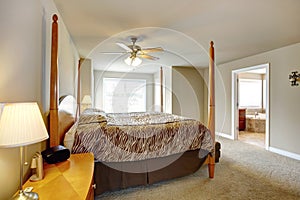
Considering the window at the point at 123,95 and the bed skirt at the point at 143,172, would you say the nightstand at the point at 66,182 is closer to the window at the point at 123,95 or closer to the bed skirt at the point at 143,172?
the bed skirt at the point at 143,172

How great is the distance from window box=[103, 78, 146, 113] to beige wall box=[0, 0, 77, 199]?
494 cm

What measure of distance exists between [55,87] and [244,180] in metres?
2.74

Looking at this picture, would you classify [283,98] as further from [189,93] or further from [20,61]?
[20,61]

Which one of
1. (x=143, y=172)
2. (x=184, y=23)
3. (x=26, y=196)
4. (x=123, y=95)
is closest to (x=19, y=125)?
(x=26, y=196)

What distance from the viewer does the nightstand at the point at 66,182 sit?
1037 mm

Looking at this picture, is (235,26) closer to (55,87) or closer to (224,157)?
(224,157)

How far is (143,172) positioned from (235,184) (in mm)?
1283

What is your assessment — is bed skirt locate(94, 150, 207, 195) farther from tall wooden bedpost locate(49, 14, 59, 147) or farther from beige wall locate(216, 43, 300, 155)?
beige wall locate(216, 43, 300, 155)

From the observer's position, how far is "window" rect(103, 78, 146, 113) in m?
6.68

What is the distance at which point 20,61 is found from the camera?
121cm

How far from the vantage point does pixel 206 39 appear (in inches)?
129

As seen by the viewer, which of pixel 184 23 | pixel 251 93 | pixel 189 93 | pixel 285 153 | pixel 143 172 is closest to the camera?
pixel 143 172

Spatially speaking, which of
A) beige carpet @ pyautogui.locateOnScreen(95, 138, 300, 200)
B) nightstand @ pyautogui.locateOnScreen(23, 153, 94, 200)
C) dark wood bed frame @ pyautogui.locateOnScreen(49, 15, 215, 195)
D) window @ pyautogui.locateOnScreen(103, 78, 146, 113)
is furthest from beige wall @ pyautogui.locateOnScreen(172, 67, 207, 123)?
nightstand @ pyautogui.locateOnScreen(23, 153, 94, 200)

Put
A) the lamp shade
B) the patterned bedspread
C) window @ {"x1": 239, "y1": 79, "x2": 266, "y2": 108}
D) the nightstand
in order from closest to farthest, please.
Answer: the lamp shade < the nightstand < the patterned bedspread < window @ {"x1": 239, "y1": 79, "x2": 266, "y2": 108}
